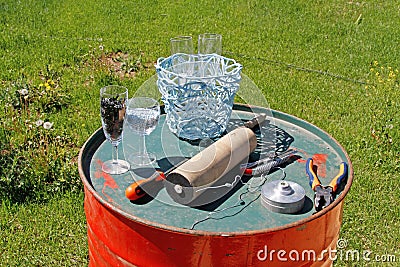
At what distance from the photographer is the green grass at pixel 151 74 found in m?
2.79

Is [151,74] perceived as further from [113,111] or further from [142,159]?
[113,111]

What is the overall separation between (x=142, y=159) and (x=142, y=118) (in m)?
0.15

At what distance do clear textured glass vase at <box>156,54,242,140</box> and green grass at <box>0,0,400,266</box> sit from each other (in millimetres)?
1119

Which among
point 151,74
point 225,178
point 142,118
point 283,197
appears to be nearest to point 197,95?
point 142,118

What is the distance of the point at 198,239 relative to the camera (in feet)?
4.30

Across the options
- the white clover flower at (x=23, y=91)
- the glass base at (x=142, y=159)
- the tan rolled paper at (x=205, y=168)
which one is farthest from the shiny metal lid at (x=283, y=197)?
the white clover flower at (x=23, y=91)

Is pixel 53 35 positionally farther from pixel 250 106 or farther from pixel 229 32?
pixel 250 106

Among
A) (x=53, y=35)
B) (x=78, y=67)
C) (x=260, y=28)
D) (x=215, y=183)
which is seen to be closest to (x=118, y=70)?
(x=78, y=67)

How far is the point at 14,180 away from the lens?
2.88m

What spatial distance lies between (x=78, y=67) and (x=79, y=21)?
1.40 m

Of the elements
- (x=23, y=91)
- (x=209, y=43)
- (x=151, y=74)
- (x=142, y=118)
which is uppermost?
(x=209, y=43)

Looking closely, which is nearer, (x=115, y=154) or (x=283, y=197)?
(x=283, y=197)

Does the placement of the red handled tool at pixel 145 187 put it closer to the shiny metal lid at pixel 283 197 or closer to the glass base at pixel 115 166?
the glass base at pixel 115 166

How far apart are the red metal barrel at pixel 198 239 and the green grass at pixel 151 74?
113 centimetres
